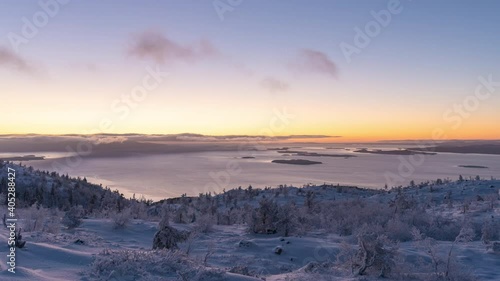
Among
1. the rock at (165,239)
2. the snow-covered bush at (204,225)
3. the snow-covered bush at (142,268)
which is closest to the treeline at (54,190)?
the snow-covered bush at (204,225)

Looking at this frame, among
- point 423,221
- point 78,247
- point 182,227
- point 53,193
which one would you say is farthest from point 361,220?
point 53,193

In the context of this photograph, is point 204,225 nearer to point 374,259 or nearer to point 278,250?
point 278,250

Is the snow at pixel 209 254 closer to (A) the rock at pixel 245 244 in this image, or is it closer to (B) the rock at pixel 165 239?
(A) the rock at pixel 245 244

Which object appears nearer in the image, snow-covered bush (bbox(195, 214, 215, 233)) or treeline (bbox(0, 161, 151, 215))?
snow-covered bush (bbox(195, 214, 215, 233))

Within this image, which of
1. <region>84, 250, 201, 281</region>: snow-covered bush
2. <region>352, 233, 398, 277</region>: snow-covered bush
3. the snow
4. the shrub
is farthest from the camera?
the shrub

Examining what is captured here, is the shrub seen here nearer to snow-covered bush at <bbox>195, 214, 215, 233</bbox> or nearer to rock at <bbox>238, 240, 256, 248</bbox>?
snow-covered bush at <bbox>195, 214, 215, 233</bbox>

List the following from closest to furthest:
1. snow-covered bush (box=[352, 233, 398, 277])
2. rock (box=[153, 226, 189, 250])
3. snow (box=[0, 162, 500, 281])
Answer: snow (box=[0, 162, 500, 281]) < snow-covered bush (box=[352, 233, 398, 277]) < rock (box=[153, 226, 189, 250])

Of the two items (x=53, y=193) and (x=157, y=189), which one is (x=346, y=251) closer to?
(x=53, y=193)

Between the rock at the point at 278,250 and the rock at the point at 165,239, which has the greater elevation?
the rock at the point at 165,239

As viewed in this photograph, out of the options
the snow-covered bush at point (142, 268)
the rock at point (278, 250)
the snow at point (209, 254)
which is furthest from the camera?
the rock at point (278, 250)

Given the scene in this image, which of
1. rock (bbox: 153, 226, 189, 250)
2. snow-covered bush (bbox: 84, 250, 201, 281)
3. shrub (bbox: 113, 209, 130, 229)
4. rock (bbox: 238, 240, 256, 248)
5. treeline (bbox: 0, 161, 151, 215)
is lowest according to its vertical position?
treeline (bbox: 0, 161, 151, 215)

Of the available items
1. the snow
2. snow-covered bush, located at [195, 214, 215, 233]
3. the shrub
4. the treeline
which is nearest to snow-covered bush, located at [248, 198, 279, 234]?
the snow
